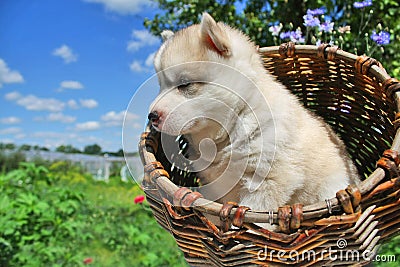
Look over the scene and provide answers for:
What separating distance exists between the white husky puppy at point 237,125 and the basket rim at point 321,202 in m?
0.23

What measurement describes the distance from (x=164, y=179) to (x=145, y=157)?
219 mm

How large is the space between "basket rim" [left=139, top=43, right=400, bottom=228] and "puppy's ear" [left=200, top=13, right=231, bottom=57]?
1.37 ft

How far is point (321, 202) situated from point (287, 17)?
3.33 metres

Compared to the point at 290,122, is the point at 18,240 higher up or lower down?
lower down

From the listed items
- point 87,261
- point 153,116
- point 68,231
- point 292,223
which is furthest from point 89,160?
point 292,223

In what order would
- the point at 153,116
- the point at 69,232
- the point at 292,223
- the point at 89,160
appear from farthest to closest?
the point at 89,160
the point at 69,232
the point at 153,116
the point at 292,223

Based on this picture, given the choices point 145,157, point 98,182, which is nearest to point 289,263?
point 145,157

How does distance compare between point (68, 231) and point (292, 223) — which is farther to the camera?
point (68, 231)

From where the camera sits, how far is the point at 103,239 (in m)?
3.47

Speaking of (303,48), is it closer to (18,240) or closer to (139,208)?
(18,240)

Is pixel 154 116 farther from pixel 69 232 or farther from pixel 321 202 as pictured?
pixel 69 232

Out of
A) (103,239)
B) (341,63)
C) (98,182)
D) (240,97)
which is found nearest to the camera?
(240,97)

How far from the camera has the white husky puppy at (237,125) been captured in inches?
58.4

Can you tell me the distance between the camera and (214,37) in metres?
1.51
